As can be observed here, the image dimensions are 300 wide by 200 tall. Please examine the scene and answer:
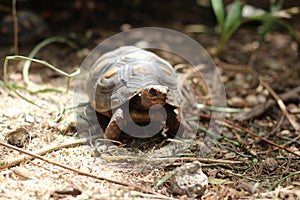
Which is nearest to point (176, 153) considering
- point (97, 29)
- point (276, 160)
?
point (276, 160)

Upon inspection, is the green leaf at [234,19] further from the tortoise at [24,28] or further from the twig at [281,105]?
the tortoise at [24,28]

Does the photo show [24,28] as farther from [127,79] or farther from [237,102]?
[237,102]

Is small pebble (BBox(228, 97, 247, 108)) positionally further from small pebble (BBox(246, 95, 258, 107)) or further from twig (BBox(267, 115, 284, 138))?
twig (BBox(267, 115, 284, 138))

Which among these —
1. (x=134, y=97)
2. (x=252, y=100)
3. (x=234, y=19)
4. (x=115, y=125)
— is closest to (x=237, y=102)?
(x=252, y=100)

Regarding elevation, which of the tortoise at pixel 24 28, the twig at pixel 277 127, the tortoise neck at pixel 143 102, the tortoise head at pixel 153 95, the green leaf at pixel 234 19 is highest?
the green leaf at pixel 234 19

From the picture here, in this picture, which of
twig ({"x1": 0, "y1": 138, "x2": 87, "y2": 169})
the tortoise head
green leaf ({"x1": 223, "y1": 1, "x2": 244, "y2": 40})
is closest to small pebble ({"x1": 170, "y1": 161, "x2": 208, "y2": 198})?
the tortoise head

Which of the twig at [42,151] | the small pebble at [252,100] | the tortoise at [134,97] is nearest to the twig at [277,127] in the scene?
the small pebble at [252,100]

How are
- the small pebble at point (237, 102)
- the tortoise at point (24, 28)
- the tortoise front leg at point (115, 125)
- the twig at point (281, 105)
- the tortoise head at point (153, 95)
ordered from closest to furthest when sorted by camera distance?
the tortoise head at point (153, 95)
the tortoise front leg at point (115, 125)
the twig at point (281, 105)
the small pebble at point (237, 102)
the tortoise at point (24, 28)
